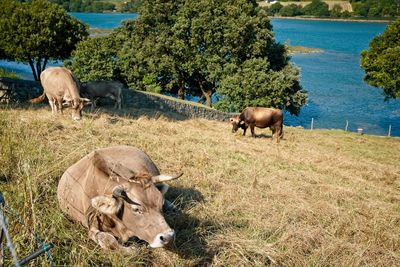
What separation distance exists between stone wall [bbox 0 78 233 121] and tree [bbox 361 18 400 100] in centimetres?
1347

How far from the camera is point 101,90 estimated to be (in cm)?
2020

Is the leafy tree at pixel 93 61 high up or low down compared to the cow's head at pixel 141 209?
down

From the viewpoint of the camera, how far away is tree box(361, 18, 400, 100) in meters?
30.8

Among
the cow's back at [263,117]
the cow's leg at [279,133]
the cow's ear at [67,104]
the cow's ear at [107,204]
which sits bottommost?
the cow's leg at [279,133]

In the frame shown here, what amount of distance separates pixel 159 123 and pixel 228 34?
16905 mm

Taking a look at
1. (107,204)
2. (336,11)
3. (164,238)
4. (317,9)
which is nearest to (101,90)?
(107,204)

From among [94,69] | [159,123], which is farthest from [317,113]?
[159,123]

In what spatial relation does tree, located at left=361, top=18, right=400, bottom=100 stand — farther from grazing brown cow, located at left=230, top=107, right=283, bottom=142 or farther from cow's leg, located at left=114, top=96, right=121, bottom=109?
cow's leg, located at left=114, top=96, right=121, bottom=109

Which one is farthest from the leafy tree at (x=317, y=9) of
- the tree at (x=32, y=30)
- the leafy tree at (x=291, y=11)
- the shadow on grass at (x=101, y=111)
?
the shadow on grass at (x=101, y=111)

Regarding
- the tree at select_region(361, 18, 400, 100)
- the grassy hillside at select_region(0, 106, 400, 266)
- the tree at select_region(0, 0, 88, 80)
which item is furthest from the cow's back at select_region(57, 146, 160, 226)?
the tree at select_region(0, 0, 88, 80)

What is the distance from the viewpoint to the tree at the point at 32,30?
1328 inches

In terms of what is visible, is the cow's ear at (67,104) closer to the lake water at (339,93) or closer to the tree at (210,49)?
the tree at (210,49)

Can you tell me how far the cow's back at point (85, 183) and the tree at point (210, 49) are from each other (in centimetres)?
2419

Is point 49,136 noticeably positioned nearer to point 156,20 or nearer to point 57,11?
point 156,20
